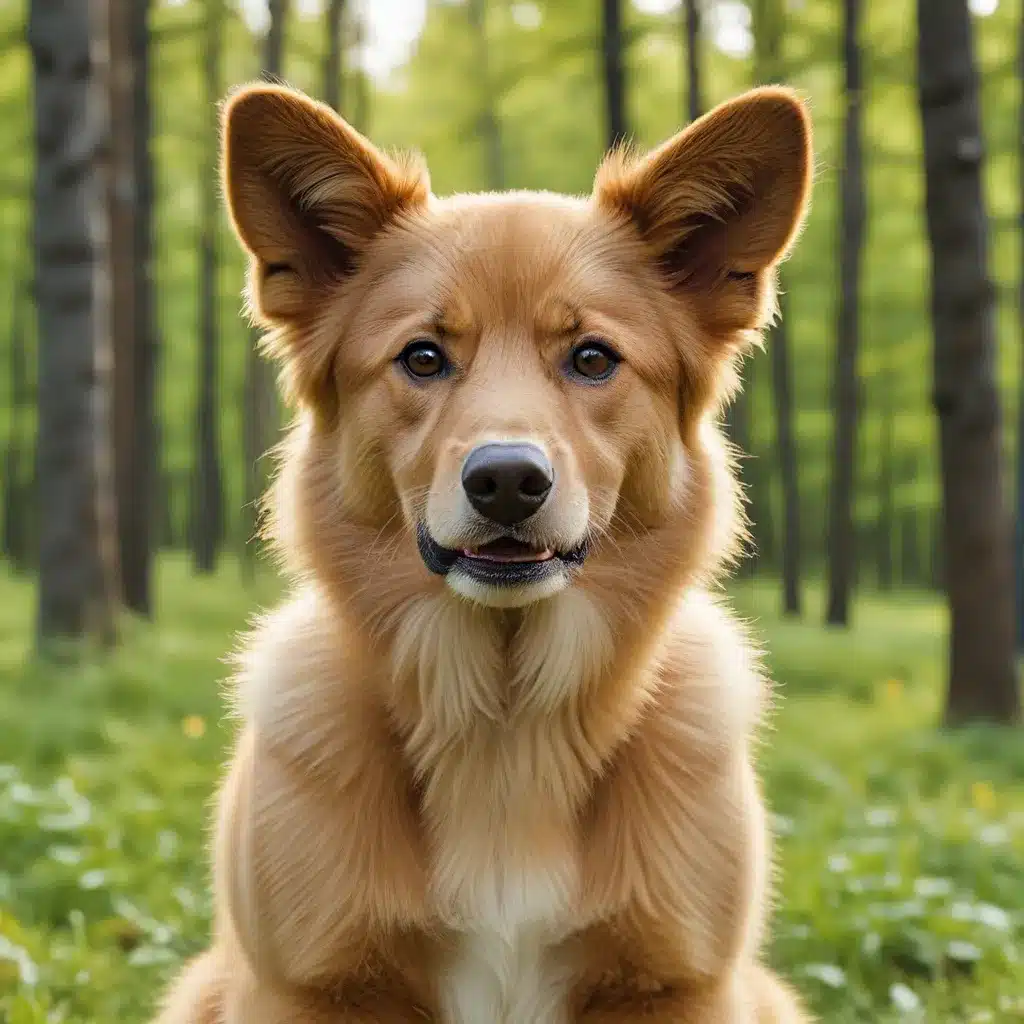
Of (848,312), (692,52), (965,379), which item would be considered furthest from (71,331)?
(848,312)

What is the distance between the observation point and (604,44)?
1108 centimetres

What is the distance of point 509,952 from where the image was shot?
8.87 feet

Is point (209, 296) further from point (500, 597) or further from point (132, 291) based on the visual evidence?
point (500, 597)

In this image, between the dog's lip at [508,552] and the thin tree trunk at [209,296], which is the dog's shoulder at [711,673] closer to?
the dog's lip at [508,552]

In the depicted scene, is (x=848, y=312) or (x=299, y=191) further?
(x=848, y=312)

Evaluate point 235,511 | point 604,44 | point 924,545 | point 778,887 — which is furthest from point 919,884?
point 924,545

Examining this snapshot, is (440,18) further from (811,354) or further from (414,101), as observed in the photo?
(811,354)

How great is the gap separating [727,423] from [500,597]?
12.0 ft

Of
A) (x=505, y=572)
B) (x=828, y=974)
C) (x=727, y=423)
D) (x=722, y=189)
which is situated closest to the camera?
(x=505, y=572)

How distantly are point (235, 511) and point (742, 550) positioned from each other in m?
32.8

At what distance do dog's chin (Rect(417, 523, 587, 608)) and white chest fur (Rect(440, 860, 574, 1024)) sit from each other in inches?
23.2

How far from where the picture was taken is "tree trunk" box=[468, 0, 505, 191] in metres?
17.1

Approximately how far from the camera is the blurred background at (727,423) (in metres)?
4.40

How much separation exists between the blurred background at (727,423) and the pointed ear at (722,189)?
1.97 ft
